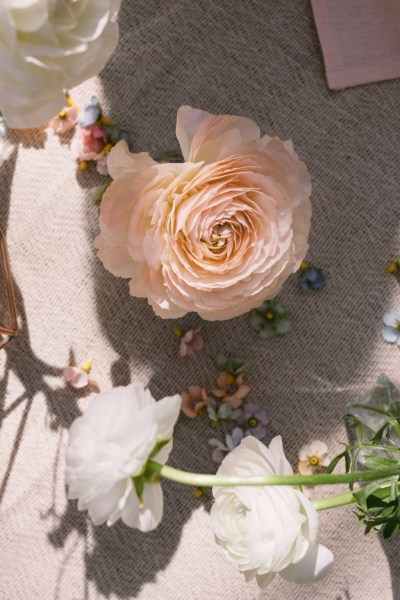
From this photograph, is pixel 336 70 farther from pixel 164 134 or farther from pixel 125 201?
pixel 125 201

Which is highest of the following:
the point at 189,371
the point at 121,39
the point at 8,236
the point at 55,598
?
the point at 121,39

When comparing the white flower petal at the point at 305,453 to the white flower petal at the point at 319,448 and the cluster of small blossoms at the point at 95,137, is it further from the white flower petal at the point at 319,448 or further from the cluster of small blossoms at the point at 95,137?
the cluster of small blossoms at the point at 95,137

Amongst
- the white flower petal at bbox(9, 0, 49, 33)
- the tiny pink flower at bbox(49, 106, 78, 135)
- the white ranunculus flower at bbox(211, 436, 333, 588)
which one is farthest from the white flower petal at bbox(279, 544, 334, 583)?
the tiny pink flower at bbox(49, 106, 78, 135)

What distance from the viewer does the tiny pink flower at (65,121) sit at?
0.70m

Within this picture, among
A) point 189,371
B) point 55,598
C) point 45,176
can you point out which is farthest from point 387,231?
point 55,598

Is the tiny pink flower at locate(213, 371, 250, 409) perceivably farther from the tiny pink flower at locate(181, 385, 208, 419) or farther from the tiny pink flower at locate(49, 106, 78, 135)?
the tiny pink flower at locate(49, 106, 78, 135)

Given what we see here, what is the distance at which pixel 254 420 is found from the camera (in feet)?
2.26

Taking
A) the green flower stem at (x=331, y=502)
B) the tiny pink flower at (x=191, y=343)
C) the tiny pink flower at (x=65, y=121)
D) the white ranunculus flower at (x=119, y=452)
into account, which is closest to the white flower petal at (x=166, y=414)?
the white ranunculus flower at (x=119, y=452)

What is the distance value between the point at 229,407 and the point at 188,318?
9 cm

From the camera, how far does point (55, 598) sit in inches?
27.3

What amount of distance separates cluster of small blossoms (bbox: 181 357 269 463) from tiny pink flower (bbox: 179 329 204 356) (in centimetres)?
2

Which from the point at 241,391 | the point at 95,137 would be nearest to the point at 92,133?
the point at 95,137

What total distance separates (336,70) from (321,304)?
23cm

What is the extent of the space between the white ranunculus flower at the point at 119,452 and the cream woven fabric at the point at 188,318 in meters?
0.31
